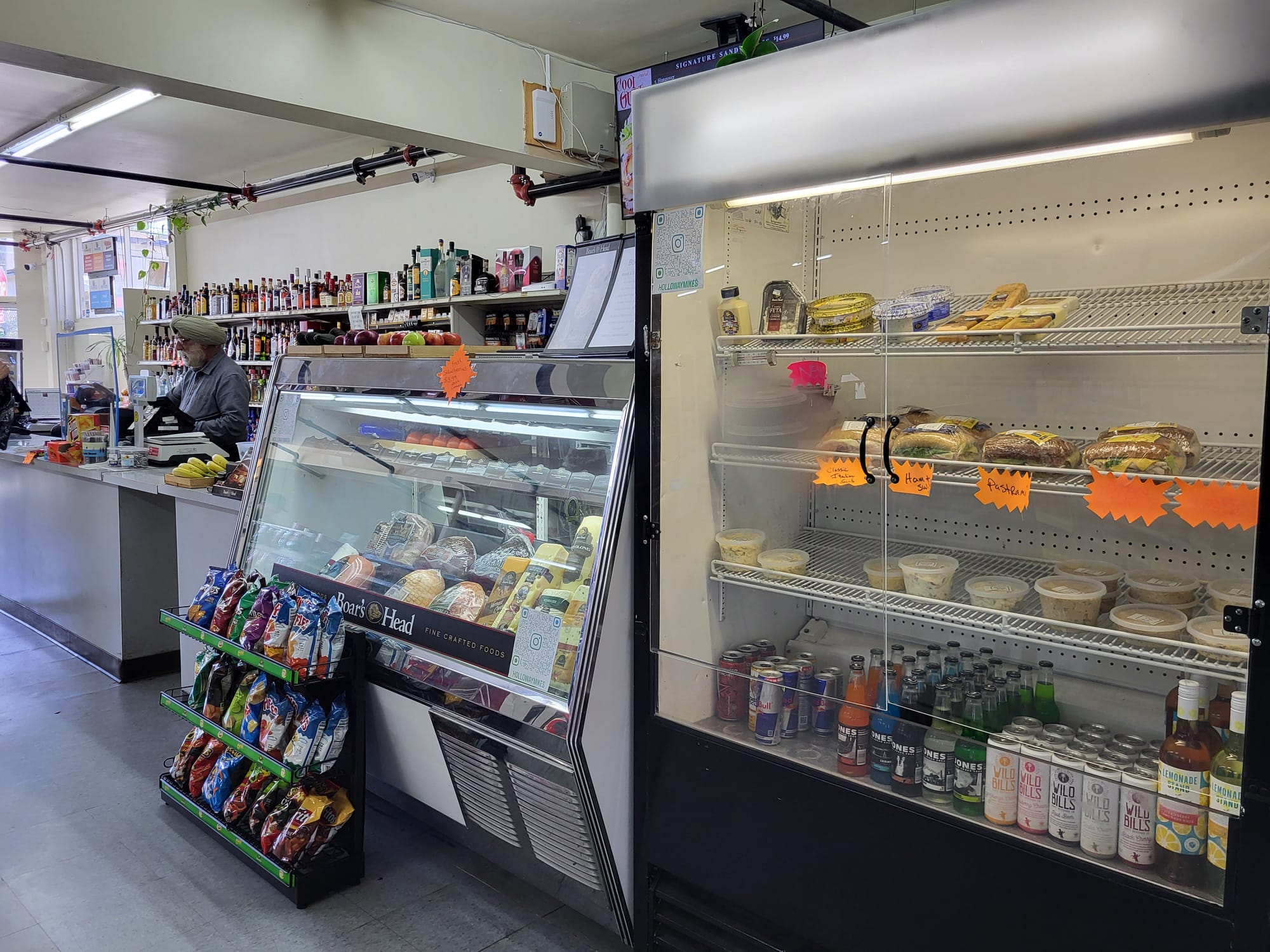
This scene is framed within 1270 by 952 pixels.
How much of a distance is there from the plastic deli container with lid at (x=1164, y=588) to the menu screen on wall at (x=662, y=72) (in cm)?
305

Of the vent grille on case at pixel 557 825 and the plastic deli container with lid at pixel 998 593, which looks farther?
the vent grille on case at pixel 557 825

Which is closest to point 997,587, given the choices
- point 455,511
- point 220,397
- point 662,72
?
point 455,511

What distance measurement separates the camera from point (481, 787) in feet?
8.43

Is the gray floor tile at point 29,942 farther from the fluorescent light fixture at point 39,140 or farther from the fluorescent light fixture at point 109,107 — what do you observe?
the fluorescent light fixture at point 39,140

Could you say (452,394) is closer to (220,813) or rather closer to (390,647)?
(390,647)

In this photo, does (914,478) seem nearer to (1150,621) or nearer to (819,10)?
(1150,621)

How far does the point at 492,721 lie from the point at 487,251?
16.9 feet

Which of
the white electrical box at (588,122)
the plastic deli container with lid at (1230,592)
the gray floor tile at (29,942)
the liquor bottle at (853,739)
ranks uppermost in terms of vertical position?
the white electrical box at (588,122)

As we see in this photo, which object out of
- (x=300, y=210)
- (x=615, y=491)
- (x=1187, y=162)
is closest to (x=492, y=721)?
(x=615, y=491)

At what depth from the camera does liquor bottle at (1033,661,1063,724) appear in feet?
7.03

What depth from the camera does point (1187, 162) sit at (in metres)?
1.99

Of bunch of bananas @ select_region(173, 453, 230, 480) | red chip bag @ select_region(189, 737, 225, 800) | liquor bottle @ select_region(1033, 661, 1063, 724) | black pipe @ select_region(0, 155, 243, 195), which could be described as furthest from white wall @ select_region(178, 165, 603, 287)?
liquor bottle @ select_region(1033, 661, 1063, 724)

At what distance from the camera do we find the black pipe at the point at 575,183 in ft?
18.9

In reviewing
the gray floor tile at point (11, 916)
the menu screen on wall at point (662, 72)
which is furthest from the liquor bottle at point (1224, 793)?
the menu screen on wall at point (662, 72)
